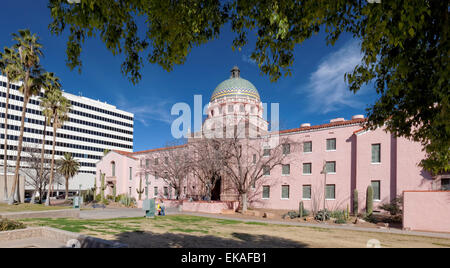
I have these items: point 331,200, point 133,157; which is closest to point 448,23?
point 331,200

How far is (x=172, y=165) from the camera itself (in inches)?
1656

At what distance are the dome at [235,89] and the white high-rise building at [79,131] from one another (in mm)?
43804

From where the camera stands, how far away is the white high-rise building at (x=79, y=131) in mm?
80938

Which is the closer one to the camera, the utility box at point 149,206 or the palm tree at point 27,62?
the utility box at point 149,206

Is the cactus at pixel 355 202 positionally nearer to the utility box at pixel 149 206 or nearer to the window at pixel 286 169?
the window at pixel 286 169

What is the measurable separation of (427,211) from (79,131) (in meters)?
97.6

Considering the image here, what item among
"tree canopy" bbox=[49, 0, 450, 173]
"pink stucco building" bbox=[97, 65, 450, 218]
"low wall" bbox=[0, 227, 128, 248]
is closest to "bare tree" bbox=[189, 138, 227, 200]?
"pink stucco building" bbox=[97, 65, 450, 218]

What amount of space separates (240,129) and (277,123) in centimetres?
506

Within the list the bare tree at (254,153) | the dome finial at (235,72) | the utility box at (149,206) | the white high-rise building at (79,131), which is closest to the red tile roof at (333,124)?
the bare tree at (254,153)

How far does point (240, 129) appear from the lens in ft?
124

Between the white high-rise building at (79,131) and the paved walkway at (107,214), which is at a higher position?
the white high-rise building at (79,131)

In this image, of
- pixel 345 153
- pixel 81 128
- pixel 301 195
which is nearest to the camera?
pixel 345 153

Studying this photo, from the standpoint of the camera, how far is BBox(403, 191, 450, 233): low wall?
19.5 meters

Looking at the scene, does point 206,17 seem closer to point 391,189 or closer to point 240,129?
point 391,189
